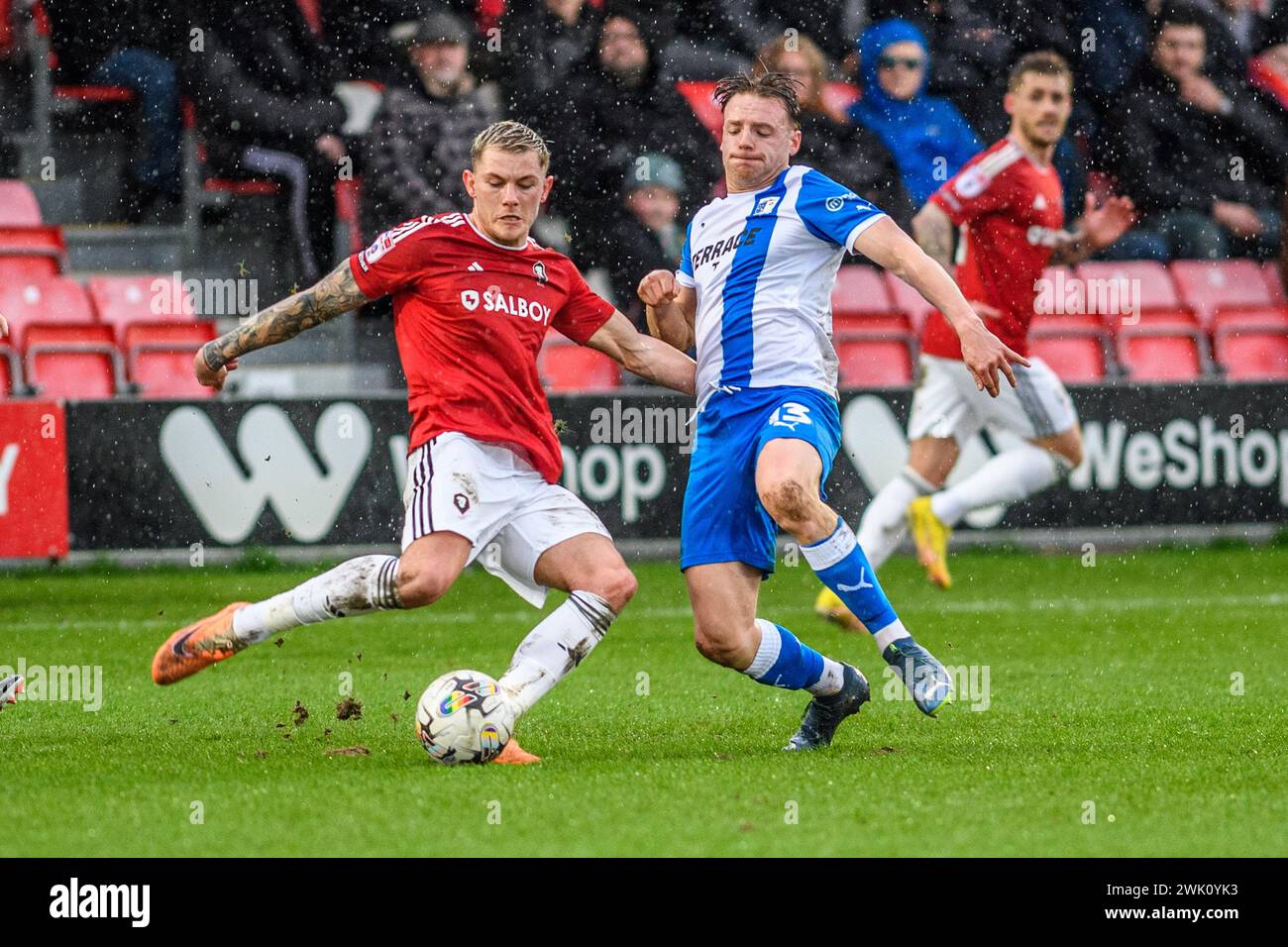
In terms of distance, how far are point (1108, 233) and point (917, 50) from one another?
3.41 meters

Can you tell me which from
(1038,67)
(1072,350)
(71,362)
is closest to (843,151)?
(1072,350)

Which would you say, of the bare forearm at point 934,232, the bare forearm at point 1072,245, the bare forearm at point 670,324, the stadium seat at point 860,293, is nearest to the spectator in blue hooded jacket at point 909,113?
the stadium seat at point 860,293

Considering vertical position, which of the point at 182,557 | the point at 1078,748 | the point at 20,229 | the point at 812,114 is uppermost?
the point at 812,114

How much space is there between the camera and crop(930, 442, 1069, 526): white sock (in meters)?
8.79

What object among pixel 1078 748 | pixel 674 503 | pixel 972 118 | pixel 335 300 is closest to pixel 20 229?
pixel 674 503

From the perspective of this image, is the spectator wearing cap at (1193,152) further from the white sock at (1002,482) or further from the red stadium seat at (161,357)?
the red stadium seat at (161,357)

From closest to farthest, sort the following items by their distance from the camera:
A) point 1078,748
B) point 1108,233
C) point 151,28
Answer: point 1078,748 → point 1108,233 → point 151,28

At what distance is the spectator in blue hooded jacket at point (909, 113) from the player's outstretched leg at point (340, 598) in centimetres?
805

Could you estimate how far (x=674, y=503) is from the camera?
35.9 ft

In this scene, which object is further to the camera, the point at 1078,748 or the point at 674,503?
the point at 674,503

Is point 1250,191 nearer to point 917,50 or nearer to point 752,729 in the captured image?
point 917,50

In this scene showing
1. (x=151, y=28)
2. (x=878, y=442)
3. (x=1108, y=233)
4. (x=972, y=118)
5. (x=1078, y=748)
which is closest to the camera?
(x=1078, y=748)

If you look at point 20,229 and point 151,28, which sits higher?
point 151,28

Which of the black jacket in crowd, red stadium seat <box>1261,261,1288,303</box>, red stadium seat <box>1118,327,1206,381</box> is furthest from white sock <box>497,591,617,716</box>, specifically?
red stadium seat <box>1261,261,1288,303</box>
